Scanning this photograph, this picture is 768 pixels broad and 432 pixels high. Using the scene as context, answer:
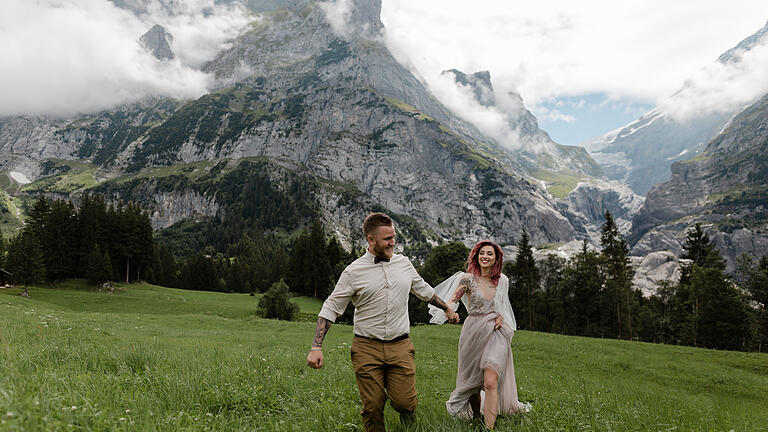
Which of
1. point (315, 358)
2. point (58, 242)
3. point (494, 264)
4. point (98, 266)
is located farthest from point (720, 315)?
point (58, 242)

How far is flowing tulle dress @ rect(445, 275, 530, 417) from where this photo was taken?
651 centimetres

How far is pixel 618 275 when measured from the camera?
160ft

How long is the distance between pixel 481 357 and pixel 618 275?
51.9 meters

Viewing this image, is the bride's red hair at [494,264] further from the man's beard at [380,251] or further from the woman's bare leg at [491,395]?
the man's beard at [380,251]

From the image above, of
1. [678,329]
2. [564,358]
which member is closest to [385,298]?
[564,358]

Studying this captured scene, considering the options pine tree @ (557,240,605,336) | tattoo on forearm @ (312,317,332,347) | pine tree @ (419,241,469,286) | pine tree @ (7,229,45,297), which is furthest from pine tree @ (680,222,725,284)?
pine tree @ (7,229,45,297)

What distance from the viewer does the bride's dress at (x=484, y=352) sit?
6.53 meters

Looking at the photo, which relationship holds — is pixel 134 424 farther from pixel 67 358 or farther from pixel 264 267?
pixel 264 267

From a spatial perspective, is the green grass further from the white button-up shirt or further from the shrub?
the shrub

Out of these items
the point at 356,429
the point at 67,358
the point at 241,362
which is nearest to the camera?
the point at 356,429

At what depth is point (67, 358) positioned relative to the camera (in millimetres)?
6457

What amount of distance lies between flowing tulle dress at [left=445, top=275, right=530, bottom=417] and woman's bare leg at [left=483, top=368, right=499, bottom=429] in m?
0.12

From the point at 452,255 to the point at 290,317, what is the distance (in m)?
27.1

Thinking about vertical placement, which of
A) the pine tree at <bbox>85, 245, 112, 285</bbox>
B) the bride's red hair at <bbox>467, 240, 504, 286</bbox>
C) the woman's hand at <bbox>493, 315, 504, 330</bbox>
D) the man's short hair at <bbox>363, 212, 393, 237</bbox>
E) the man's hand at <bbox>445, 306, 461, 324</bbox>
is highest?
the man's short hair at <bbox>363, 212, 393, 237</bbox>
